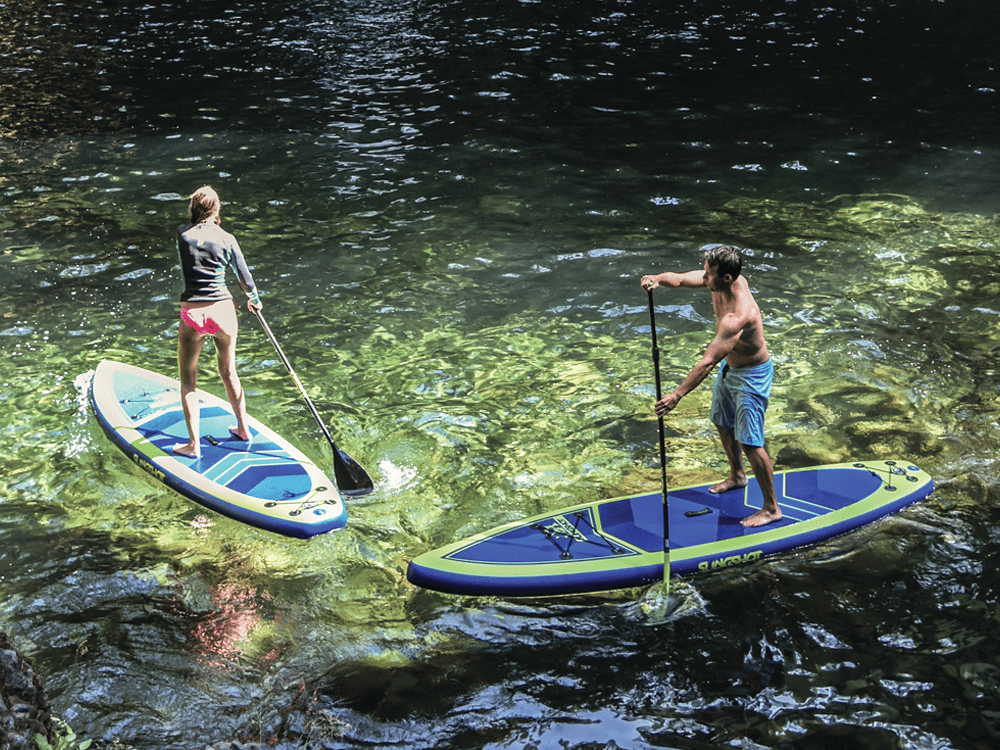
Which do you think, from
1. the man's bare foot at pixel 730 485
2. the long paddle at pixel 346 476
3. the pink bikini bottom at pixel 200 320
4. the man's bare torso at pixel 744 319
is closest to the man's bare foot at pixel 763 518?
the man's bare foot at pixel 730 485

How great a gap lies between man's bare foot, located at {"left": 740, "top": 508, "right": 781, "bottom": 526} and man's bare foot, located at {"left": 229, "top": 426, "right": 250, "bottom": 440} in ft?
15.1

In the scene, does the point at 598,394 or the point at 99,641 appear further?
the point at 598,394

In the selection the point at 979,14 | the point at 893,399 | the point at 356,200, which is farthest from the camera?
the point at 979,14

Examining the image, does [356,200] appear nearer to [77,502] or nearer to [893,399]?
[77,502]

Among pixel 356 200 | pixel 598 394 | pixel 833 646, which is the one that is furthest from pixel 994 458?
pixel 356 200

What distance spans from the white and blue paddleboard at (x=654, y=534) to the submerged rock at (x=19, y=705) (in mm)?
2657

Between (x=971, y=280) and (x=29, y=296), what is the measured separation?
12.6m

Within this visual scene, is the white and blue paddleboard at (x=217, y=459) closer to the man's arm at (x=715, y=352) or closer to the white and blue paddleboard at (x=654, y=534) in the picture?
the white and blue paddleboard at (x=654, y=534)

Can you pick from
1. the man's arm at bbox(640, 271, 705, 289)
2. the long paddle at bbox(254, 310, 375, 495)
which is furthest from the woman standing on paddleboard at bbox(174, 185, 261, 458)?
the man's arm at bbox(640, 271, 705, 289)

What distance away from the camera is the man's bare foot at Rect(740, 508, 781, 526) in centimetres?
685

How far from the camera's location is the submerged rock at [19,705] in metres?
3.83

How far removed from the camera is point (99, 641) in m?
5.88

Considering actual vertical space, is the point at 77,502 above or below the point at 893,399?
below

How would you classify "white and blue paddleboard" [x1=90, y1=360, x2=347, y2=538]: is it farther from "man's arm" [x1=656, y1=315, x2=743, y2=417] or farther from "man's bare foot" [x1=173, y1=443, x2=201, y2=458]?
"man's arm" [x1=656, y1=315, x2=743, y2=417]
